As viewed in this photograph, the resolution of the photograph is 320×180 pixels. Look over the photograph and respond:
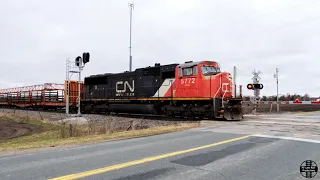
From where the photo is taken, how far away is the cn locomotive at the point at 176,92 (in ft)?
55.6

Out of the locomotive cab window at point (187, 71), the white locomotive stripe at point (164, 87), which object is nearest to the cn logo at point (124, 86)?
the white locomotive stripe at point (164, 87)

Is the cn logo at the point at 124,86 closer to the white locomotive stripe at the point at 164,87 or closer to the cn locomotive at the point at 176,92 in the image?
the cn locomotive at the point at 176,92

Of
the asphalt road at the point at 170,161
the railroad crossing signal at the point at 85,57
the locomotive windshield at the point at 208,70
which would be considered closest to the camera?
the asphalt road at the point at 170,161

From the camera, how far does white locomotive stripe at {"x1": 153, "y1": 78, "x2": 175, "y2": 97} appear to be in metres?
18.9

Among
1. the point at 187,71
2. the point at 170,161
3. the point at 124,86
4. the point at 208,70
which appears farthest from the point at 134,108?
the point at 170,161

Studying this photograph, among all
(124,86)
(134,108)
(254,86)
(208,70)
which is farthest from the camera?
(124,86)

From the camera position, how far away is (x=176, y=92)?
18344 mm

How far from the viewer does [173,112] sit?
19.0 meters

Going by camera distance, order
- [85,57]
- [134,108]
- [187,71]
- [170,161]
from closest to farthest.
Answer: [170,161] < [187,71] < [85,57] < [134,108]

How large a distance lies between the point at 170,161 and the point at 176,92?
12454 mm

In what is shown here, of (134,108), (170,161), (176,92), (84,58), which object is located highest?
(84,58)

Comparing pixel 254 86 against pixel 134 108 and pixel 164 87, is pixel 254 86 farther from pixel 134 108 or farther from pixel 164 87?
pixel 134 108

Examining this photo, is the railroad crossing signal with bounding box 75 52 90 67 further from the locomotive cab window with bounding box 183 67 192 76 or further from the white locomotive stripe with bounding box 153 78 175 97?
the locomotive cab window with bounding box 183 67 192 76

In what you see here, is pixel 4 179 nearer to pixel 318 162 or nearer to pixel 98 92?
pixel 318 162
